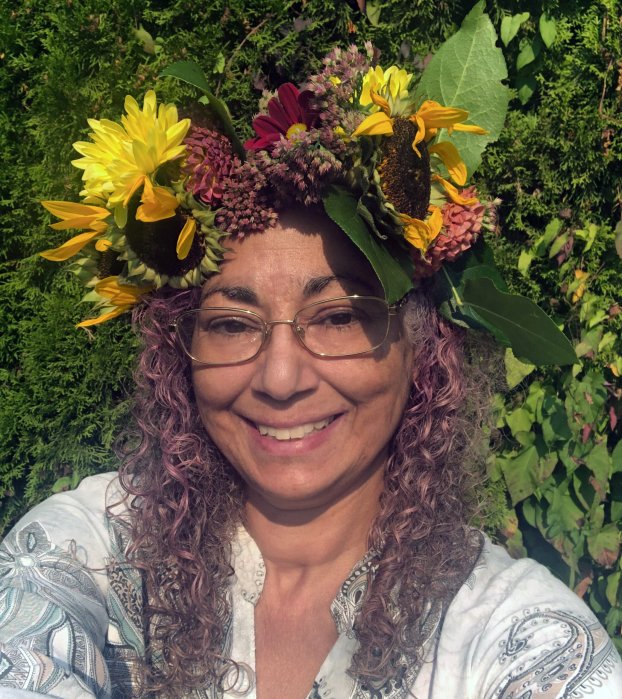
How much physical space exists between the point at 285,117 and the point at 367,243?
1.24 feet

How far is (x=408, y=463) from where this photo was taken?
2.05m

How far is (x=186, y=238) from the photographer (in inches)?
69.2

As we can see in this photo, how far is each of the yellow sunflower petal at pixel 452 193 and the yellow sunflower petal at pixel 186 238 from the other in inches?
24.0

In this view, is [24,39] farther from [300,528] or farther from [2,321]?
[300,528]

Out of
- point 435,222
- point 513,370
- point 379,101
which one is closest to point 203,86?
point 379,101

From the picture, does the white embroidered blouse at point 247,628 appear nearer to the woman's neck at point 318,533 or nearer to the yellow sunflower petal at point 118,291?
the woman's neck at point 318,533

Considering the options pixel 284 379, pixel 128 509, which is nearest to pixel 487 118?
pixel 284 379

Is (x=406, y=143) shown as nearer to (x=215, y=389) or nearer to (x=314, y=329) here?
(x=314, y=329)

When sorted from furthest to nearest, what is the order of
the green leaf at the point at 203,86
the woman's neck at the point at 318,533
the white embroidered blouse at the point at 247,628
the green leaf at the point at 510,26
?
1. the green leaf at the point at 510,26
2. the woman's neck at the point at 318,533
3. the green leaf at the point at 203,86
4. the white embroidered blouse at the point at 247,628

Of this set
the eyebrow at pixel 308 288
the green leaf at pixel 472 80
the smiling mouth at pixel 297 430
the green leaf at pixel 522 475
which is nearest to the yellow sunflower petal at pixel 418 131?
the green leaf at pixel 472 80

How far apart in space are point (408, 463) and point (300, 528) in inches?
14.0

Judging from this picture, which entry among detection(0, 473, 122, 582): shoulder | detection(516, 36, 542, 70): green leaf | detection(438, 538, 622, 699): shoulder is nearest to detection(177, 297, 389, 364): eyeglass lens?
detection(0, 473, 122, 582): shoulder

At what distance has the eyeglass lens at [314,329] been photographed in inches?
71.6

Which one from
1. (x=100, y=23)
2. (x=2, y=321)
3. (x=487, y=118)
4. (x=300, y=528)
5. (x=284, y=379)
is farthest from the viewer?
(x=2, y=321)
